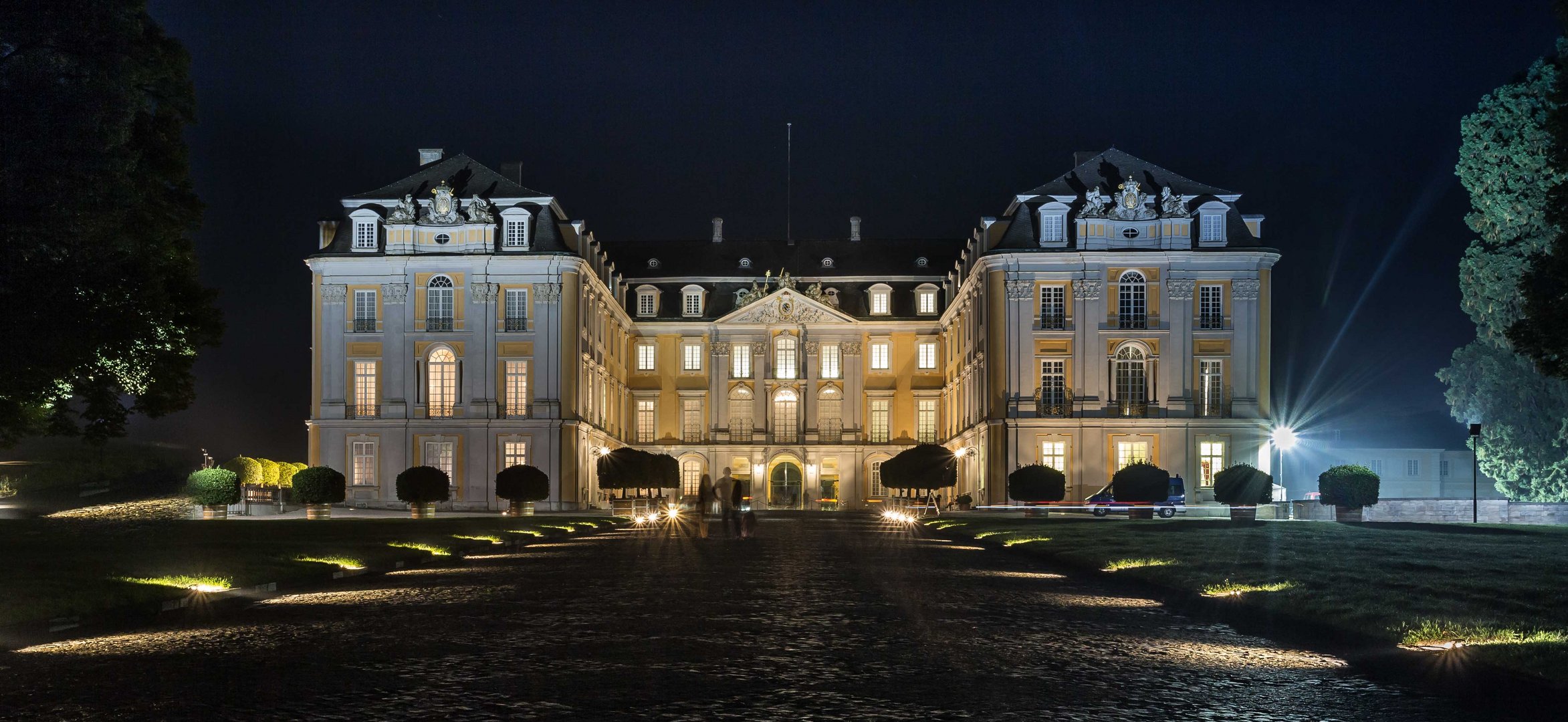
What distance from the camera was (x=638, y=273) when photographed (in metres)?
82.8

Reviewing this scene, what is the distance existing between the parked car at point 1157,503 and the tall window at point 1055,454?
3.78 meters

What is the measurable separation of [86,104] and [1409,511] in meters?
39.9

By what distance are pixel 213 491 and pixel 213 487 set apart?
0.13m

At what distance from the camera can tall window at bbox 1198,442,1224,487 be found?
63.0 meters

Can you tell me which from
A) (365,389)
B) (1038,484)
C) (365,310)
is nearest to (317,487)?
(365,389)

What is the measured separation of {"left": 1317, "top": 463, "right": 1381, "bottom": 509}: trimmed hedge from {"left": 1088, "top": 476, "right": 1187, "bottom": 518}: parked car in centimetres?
792

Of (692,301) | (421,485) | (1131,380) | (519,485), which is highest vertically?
(692,301)

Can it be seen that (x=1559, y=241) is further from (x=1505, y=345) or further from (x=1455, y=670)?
(x=1505, y=345)

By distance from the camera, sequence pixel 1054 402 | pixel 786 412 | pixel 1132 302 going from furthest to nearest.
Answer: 1. pixel 786 412
2. pixel 1132 302
3. pixel 1054 402

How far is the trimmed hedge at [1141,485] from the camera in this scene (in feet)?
177

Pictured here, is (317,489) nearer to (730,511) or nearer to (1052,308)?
(730,511)

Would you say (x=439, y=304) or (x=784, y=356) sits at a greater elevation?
(x=439, y=304)

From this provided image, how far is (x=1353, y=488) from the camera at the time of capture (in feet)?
144

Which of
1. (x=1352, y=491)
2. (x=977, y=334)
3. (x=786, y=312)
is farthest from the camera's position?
(x=786, y=312)
